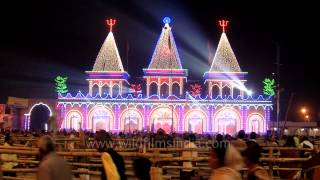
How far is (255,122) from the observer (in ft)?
192

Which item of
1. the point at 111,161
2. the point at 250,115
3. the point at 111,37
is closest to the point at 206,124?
the point at 250,115

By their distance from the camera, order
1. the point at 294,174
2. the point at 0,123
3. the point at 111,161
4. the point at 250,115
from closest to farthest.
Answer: the point at 111,161
the point at 294,174
the point at 0,123
the point at 250,115

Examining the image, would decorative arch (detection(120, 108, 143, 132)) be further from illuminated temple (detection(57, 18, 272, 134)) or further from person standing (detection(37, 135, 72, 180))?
person standing (detection(37, 135, 72, 180))

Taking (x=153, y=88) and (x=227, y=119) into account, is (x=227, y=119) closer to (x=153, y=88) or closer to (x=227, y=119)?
(x=227, y=119)

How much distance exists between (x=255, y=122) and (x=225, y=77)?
6051mm

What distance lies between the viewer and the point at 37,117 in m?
64.4

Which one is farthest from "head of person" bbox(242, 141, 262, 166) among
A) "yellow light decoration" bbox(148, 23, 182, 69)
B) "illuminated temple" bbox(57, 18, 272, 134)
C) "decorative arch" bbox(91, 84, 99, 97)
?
"decorative arch" bbox(91, 84, 99, 97)

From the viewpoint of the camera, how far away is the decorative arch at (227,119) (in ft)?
192

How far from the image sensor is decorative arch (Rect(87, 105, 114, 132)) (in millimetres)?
58406

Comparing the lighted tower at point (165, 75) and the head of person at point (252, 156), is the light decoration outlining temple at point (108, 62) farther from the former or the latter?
the head of person at point (252, 156)

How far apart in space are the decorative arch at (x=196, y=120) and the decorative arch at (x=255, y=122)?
15.0 ft

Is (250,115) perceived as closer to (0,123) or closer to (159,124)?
(159,124)

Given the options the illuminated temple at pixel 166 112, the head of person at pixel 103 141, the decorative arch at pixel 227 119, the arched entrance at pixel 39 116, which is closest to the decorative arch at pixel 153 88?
the illuminated temple at pixel 166 112

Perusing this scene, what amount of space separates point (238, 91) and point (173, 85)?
7214mm
